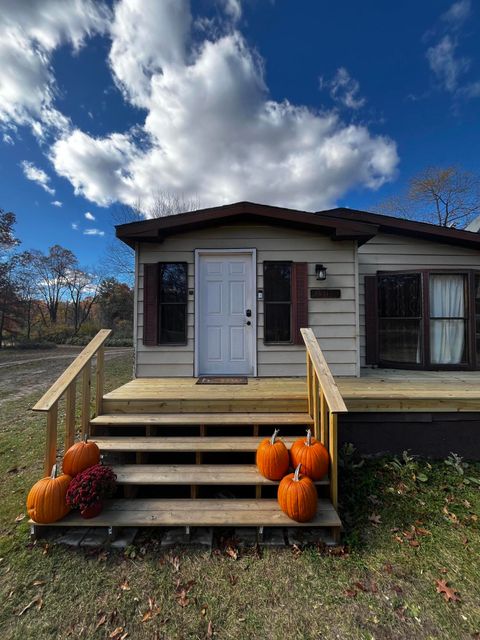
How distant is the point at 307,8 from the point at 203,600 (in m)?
9.83

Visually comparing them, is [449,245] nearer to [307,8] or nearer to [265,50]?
[307,8]

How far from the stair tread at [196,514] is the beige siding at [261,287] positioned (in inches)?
87.1

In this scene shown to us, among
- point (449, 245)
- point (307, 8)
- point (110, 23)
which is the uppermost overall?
point (307, 8)

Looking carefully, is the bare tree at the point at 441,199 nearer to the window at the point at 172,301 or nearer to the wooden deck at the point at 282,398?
the wooden deck at the point at 282,398

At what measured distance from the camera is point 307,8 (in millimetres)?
6113

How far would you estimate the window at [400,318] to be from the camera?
16.0ft

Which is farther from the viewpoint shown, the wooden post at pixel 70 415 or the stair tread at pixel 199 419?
the stair tread at pixel 199 419

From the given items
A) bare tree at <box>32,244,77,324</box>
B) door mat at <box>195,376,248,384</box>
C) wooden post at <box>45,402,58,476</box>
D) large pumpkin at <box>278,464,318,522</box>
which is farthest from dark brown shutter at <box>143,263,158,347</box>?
bare tree at <box>32,244,77,324</box>

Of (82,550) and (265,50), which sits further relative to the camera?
(265,50)

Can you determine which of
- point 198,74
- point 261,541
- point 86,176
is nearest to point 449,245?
point 261,541

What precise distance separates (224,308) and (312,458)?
8.82 feet

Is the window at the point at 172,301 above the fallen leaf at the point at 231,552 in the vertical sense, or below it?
above

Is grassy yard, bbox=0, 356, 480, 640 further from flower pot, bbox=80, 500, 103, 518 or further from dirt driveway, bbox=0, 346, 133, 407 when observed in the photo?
dirt driveway, bbox=0, 346, 133, 407

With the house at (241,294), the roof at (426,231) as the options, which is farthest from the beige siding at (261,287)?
the roof at (426,231)
